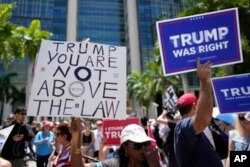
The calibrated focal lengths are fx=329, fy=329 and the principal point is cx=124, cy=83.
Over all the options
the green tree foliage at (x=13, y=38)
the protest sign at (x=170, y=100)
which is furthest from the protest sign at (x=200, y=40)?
the green tree foliage at (x=13, y=38)

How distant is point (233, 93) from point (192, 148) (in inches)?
72.5

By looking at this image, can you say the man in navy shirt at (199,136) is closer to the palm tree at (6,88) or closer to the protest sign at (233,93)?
the protest sign at (233,93)

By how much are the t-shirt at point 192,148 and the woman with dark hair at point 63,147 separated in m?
1.62

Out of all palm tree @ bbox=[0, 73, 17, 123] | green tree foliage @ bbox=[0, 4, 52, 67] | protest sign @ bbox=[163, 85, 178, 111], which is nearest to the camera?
protest sign @ bbox=[163, 85, 178, 111]

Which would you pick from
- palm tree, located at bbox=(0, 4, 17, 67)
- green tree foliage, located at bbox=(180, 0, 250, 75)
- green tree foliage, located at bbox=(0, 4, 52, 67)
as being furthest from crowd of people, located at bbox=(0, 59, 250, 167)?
green tree foliage, located at bbox=(0, 4, 52, 67)

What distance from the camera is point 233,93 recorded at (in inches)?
161

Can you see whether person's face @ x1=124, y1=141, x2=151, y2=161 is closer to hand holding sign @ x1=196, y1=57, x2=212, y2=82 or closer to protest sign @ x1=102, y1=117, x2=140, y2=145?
hand holding sign @ x1=196, y1=57, x2=212, y2=82

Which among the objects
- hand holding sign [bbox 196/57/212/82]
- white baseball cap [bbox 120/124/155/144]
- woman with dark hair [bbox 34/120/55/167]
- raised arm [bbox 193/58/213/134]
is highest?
hand holding sign [bbox 196/57/212/82]

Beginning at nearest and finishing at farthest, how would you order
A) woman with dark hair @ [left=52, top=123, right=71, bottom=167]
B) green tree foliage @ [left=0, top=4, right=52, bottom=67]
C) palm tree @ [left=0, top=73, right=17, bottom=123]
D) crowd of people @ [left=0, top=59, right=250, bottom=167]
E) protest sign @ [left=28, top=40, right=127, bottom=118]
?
crowd of people @ [left=0, top=59, right=250, bottom=167], protest sign @ [left=28, top=40, right=127, bottom=118], woman with dark hair @ [left=52, top=123, right=71, bottom=167], green tree foliage @ [left=0, top=4, right=52, bottom=67], palm tree @ [left=0, top=73, right=17, bottom=123]

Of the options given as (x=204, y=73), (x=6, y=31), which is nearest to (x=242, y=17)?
(x=6, y=31)

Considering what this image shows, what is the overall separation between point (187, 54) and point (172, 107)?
10.8 feet

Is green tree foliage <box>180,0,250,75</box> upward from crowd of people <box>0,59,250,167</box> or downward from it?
upward

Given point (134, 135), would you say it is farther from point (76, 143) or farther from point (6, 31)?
point (6, 31)

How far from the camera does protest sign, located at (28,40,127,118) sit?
3385mm
